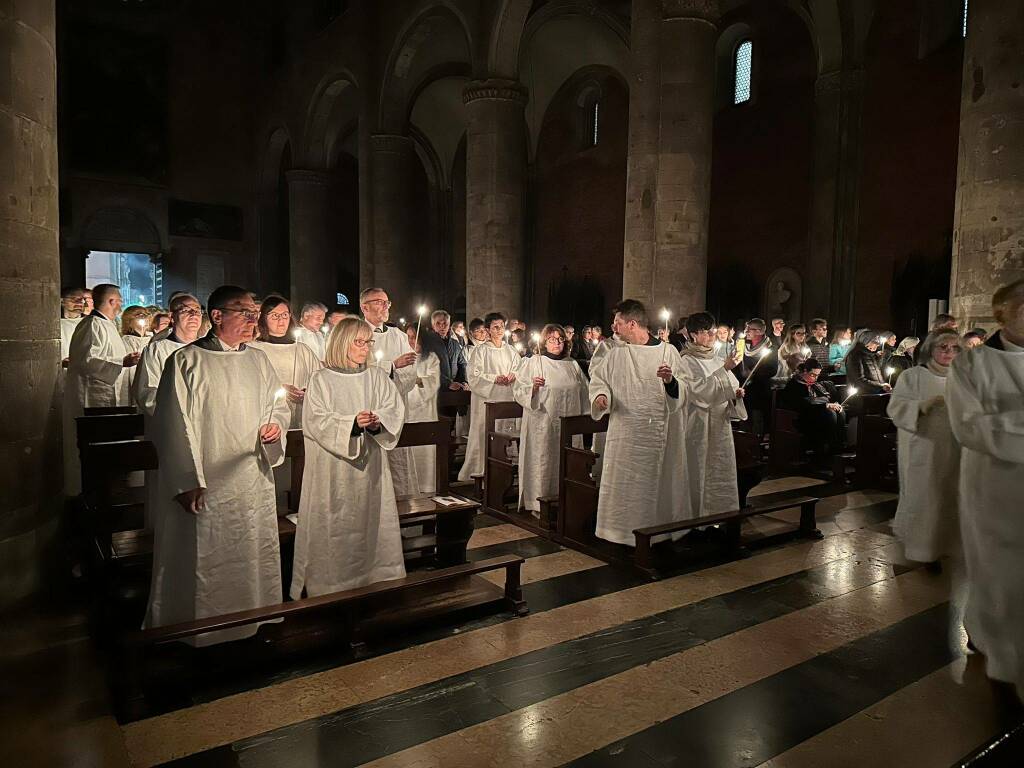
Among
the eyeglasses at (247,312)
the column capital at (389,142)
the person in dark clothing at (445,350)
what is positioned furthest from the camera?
the column capital at (389,142)

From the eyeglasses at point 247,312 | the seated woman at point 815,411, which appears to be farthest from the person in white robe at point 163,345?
the seated woman at point 815,411

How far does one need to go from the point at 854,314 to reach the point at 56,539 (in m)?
15.8

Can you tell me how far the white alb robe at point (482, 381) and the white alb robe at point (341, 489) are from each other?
405cm

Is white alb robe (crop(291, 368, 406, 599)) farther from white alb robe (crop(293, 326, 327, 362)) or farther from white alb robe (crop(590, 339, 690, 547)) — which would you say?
white alb robe (crop(590, 339, 690, 547))

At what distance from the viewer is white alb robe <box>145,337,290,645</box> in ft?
13.1

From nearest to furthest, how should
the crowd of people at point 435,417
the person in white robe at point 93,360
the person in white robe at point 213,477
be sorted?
the crowd of people at point 435,417 → the person in white robe at point 213,477 → the person in white robe at point 93,360

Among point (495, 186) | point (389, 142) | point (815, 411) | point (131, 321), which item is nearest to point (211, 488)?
point (131, 321)

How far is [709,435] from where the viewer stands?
21.9 ft

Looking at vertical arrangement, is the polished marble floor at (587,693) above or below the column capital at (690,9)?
below

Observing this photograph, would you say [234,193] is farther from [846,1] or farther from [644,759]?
[644,759]

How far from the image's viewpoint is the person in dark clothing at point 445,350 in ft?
31.2

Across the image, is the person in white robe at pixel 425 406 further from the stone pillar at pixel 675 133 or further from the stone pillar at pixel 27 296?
the stone pillar at pixel 675 133

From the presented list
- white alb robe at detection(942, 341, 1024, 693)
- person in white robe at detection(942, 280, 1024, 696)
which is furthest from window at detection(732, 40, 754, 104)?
white alb robe at detection(942, 341, 1024, 693)

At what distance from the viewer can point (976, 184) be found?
7.98 metres
